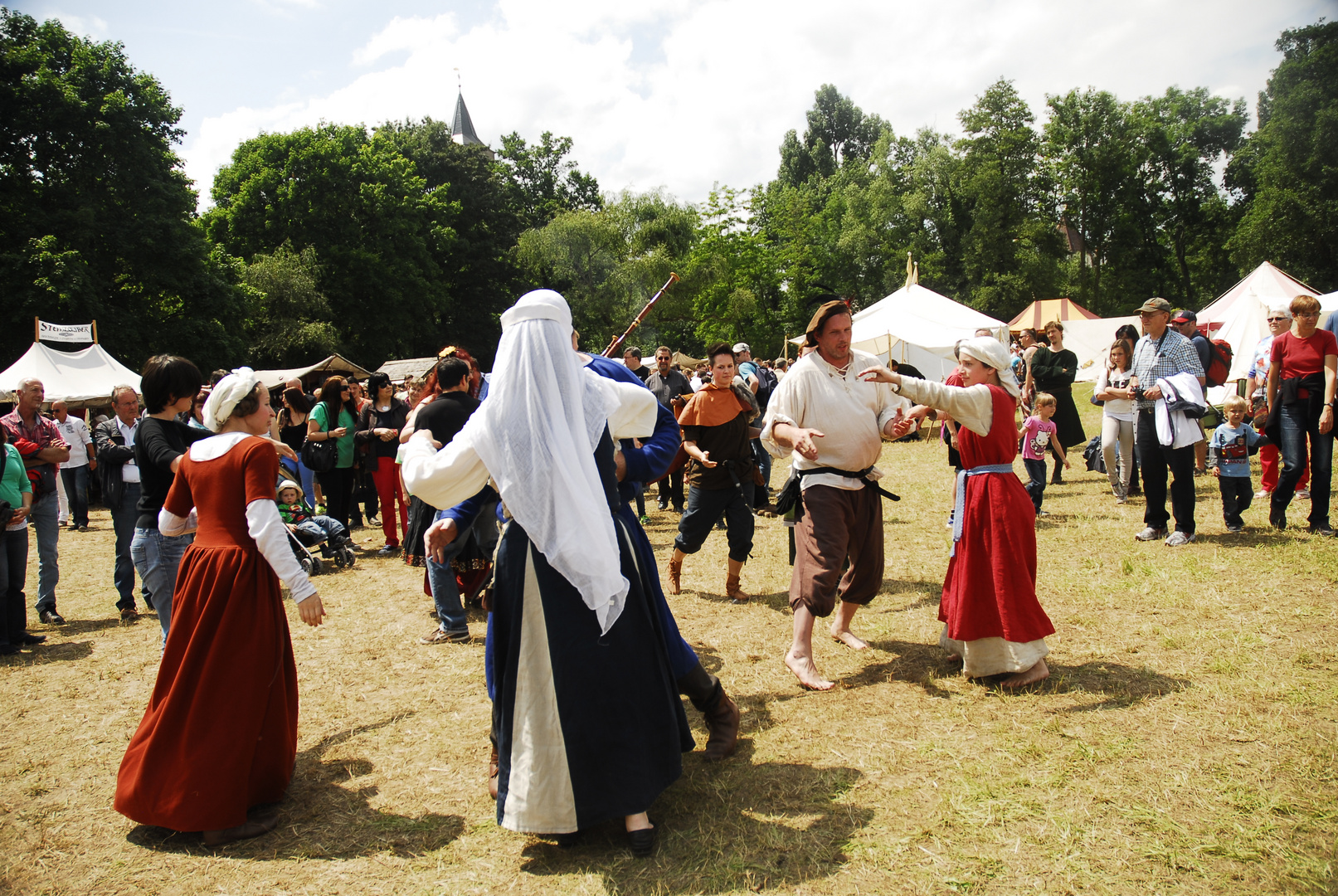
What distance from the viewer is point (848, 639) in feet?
16.4

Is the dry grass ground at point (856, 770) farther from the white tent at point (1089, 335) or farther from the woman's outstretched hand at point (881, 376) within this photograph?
the white tent at point (1089, 335)

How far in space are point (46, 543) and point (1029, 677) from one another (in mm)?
7469

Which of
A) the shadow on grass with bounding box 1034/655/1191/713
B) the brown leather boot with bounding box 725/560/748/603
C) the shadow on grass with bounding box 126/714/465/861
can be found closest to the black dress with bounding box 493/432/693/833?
the shadow on grass with bounding box 126/714/465/861

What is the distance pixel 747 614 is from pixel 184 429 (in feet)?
12.4

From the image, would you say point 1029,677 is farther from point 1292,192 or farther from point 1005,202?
point 1005,202

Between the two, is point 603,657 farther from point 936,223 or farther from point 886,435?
point 936,223

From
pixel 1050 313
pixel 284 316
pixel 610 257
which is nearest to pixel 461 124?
pixel 610 257

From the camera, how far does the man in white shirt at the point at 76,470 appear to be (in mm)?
11909

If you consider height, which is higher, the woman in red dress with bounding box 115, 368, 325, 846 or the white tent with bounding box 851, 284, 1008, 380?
the white tent with bounding box 851, 284, 1008, 380

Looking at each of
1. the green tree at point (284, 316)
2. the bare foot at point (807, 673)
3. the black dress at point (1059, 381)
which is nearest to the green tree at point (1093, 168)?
the black dress at point (1059, 381)

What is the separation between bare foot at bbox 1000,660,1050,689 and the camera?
164 inches

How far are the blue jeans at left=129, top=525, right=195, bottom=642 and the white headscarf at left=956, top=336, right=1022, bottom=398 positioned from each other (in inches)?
179

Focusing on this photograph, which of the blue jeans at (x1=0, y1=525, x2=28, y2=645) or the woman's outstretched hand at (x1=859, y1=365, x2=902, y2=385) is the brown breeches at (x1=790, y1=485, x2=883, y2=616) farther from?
the blue jeans at (x1=0, y1=525, x2=28, y2=645)

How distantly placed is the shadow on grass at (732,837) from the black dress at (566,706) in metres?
0.22
